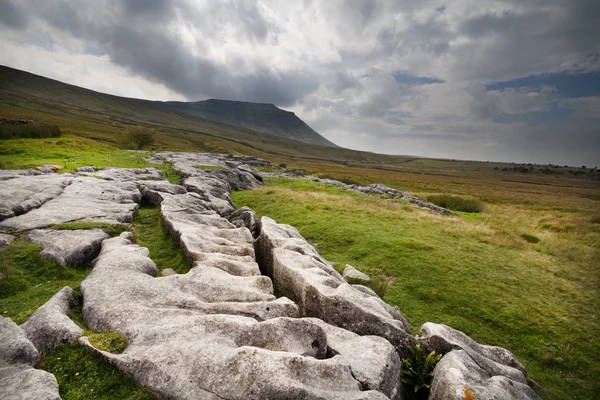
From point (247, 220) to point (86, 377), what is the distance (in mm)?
18730

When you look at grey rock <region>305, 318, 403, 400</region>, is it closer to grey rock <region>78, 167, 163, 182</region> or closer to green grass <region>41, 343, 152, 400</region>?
green grass <region>41, 343, 152, 400</region>

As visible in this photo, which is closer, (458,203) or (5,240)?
(5,240)

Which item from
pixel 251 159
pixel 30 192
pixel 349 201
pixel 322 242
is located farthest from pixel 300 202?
pixel 251 159

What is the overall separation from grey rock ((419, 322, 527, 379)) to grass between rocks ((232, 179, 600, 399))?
2.67 meters

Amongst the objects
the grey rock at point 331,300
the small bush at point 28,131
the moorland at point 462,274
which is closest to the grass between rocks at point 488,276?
the moorland at point 462,274

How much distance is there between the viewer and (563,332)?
18.7 metres

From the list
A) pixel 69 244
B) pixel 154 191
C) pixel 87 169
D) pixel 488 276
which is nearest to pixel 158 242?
pixel 69 244

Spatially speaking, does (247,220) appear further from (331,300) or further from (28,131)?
(28,131)

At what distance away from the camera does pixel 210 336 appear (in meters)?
10.0

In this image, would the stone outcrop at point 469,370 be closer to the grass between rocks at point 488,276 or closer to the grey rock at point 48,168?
the grass between rocks at point 488,276

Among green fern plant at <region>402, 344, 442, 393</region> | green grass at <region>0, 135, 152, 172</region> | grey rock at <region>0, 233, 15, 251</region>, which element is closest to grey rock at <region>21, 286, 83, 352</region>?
grey rock at <region>0, 233, 15, 251</region>

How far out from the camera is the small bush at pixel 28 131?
201ft

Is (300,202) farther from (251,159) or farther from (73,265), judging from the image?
(251,159)

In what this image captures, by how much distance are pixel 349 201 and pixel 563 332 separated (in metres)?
32.7
